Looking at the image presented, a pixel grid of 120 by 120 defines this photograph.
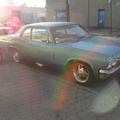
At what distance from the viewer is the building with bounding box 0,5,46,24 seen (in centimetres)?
4124

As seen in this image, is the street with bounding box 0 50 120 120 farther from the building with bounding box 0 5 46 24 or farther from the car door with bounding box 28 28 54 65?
the building with bounding box 0 5 46 24

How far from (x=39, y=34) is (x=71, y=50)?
1.46 m

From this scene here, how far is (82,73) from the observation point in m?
4.24

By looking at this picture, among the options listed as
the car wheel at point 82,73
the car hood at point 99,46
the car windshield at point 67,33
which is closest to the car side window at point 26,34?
the car windshield at point 67,33

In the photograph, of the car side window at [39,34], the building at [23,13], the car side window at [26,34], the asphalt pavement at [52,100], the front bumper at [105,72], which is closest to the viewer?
the asphalt pavement at [52,100]

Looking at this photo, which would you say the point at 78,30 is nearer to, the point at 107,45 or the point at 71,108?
the point at 107,45

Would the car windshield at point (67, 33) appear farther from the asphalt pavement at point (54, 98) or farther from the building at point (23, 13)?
the building at point (23, 13)

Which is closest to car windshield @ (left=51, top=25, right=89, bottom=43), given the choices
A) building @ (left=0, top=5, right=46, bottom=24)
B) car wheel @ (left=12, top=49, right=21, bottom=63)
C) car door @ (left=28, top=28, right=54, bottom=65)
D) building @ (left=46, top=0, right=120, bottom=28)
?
car door @ (left=28, top=28, right=54, bottom=65)

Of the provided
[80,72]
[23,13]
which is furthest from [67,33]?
[23,13]

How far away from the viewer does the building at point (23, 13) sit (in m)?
41.2

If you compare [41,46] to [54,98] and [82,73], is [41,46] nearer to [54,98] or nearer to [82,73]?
[82,73]

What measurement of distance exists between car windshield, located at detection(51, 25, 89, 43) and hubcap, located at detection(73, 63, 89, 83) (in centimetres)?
91

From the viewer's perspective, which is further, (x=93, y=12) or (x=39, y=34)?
(x=93, y=12)

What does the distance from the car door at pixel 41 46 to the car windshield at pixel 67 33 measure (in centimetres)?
24
